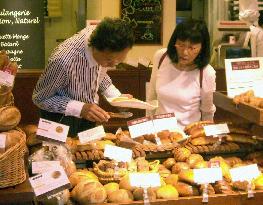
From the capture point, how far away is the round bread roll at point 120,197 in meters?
2.17

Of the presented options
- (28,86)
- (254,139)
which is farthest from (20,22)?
(254,139)

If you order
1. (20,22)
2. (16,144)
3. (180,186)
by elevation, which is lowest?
(180,186)

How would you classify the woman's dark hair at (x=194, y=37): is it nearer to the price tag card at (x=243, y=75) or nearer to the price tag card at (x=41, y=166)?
the price tag card at (x=243, y=75)

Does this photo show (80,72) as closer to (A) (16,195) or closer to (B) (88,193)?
(B) (88,193)

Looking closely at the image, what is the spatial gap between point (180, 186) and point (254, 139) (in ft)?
2.60

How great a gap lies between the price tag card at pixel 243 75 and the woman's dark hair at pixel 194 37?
1.57ft

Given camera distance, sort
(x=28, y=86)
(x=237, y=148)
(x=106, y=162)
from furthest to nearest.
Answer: (x=28, y=86), (x=237, y=148), (x=106, y=162)

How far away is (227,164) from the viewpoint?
261cm

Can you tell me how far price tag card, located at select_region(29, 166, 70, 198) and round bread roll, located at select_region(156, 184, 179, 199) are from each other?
1.41ft

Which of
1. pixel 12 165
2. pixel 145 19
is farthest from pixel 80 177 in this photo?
pixel 145 19

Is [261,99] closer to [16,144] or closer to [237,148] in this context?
[237,148]

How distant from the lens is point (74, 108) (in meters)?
2.93

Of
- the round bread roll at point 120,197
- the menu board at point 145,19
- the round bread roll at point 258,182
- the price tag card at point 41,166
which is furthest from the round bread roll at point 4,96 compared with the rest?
the menu board at point 145,19

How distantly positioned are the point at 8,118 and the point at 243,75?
1.44 m
